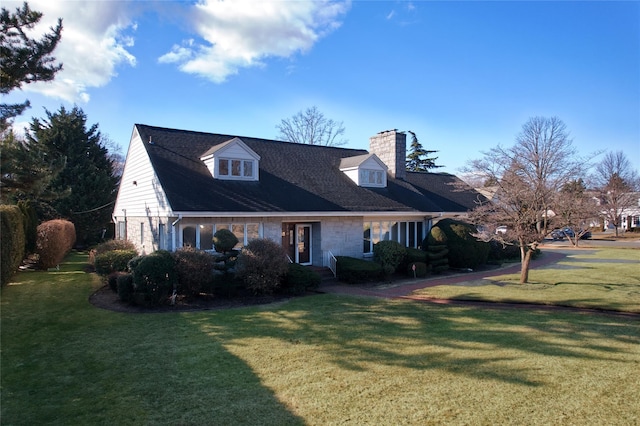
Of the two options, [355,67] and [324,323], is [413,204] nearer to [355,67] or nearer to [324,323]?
[355,67]

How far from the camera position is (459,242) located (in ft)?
66.0

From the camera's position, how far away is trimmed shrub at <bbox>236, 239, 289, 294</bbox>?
1314 cm

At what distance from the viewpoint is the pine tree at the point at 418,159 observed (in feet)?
171

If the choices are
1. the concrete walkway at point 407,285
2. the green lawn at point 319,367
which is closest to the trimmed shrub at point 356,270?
the concrete walkway at point 407,285

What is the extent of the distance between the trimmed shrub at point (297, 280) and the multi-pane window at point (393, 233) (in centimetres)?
616

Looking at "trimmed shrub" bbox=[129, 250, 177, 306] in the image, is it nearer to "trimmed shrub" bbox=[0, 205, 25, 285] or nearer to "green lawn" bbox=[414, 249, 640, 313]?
"trimmed shrub" bbox=[0, 205, 25, 285]

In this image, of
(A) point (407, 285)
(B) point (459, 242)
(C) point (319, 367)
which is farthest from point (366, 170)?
(C) point (319, 367)

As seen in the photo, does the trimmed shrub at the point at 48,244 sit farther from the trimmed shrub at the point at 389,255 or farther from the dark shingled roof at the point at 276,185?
the trimmed shrub at the point at 389,255

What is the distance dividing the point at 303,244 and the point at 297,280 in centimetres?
454

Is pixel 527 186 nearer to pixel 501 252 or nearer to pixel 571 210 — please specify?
pixel 571 210

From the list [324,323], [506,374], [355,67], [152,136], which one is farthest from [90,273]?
[506,374]

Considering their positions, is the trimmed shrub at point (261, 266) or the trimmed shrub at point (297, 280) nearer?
the trimmed shrub at point (261, 266)

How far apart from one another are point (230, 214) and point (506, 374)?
10.8m

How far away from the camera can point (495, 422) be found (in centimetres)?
492
